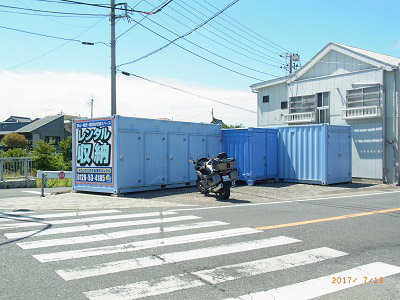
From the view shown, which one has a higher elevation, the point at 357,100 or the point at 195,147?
the point at 357,100

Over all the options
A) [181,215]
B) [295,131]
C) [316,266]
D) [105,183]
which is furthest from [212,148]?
[316,266]

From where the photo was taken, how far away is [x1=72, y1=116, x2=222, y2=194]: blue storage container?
572 inches

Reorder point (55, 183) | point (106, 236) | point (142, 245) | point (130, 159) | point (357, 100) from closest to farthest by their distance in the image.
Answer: point (142, 245) → point (106, 236) → point (130, 159) → point (357, 100) → point (55, 183)

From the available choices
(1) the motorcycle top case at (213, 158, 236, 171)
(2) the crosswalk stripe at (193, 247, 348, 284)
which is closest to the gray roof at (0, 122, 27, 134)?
(1) the motorcycle top case at (213, 158, 236, 171)

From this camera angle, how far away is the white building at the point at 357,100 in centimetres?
1930

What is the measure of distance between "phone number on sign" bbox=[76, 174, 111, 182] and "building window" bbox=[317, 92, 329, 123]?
1328cm

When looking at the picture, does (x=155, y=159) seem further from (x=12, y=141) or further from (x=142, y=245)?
(x=12, y=141)

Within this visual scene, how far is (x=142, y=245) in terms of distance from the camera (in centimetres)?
702

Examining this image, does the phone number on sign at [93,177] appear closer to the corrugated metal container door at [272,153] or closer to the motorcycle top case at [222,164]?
the motorcycle top case at [222,164]

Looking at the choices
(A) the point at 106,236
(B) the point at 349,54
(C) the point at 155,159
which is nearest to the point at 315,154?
(B) the point at 349,54

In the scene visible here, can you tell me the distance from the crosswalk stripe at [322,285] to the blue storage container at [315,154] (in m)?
12.0

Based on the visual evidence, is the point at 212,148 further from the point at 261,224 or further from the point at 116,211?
the point at 261,224

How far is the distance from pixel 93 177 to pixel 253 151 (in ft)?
23.3
